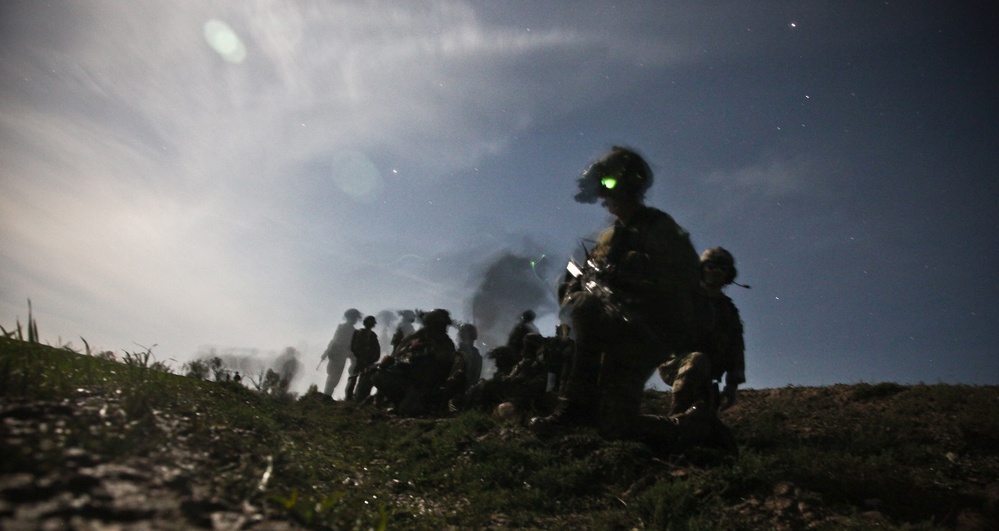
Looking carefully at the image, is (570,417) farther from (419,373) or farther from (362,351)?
(362,351)

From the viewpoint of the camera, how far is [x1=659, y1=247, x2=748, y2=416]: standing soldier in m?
5.82

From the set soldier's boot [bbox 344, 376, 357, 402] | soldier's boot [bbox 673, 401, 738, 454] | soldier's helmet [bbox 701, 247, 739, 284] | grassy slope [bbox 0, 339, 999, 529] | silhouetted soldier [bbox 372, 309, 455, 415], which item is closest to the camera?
grassy slope [bbox 0, 339, 999, 529]

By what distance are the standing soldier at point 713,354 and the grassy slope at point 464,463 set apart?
707mm

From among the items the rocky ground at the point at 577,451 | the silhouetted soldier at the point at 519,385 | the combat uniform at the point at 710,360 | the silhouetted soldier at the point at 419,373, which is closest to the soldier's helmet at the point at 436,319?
the silhouetted soldier at the point at 419,373

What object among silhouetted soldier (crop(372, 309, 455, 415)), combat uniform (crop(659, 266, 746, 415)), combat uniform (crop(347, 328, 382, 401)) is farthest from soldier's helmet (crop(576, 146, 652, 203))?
combat uniform (crop(347, 328, 382, 401))

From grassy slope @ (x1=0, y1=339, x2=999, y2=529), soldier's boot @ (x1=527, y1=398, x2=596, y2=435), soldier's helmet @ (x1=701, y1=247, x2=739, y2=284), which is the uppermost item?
soldier's helmet @ (x1=701, y1=247, x2=739, y2=284)

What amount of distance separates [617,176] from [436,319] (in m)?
5.73

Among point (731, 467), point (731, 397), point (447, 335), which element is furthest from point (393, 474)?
point (447, 335)

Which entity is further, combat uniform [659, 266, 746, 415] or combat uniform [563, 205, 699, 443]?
combat uniform [659, 266, 746, 415]

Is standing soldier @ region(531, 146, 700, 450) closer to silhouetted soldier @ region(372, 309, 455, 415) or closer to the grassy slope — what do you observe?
the grassy slope

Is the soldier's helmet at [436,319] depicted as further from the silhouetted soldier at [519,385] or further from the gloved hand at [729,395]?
the gloved hand at [729,395]

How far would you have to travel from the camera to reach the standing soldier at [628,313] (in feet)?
16.0

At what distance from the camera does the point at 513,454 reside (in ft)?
15.4

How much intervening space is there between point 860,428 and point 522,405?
13.1 ft
